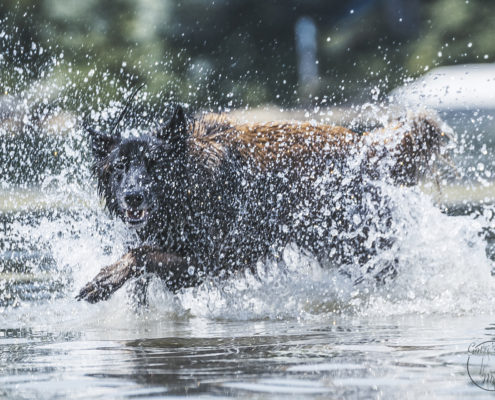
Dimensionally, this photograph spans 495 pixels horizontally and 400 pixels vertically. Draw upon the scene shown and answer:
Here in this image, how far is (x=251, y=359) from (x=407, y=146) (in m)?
3.01

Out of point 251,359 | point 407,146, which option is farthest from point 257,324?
point 407,146

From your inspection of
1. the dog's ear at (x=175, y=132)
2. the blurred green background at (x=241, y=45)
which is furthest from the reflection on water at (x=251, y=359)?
the blurred green background at (x=241, y=45)

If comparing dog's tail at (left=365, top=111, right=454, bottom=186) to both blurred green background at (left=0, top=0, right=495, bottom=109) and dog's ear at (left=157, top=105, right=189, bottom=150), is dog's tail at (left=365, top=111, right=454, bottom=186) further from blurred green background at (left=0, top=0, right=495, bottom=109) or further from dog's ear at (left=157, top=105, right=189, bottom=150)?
blurred green background at (left=0, top=0, right=495, bottom=109)

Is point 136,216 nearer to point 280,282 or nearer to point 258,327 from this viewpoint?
point 280,282

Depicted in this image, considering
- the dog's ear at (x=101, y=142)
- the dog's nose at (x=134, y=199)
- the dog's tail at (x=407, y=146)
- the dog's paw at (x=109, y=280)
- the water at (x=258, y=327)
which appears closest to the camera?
the water at (x=258, y=327)

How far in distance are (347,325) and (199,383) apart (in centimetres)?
171

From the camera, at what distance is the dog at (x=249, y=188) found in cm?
640

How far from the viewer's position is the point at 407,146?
685 cm

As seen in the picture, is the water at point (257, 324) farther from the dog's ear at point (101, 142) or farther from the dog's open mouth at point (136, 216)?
the dog's ear at point (101, 142)

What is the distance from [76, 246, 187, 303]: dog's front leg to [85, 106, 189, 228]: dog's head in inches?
9.3

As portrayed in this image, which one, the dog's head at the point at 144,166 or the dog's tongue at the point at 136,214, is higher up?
the dog's head at the point at 144,166

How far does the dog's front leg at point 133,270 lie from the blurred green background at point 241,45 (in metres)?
12.9

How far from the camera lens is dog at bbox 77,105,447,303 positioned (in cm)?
640

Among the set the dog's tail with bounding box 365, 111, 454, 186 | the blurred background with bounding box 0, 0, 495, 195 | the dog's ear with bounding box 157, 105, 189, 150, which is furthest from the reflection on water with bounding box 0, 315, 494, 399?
the blurred background with bounding box 0, 0, 495, 195
